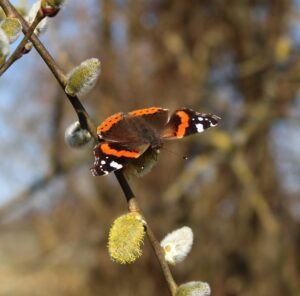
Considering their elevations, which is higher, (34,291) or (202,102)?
(202,102)

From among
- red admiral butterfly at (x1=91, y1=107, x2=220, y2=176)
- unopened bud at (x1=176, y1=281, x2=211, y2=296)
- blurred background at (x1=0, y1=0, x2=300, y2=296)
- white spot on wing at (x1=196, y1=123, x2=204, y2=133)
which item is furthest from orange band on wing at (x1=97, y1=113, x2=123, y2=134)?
blurred background at (x1=0, y1=0, x2=300, y2=296)

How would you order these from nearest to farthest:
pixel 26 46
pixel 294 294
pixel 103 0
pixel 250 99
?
pixel 26 46
pixel 294 294
pixel 103 0
pixel 250 99

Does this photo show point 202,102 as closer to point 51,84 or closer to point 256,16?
point 256,16

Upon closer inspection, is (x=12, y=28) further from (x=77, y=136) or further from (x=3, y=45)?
(x=77, y=136)

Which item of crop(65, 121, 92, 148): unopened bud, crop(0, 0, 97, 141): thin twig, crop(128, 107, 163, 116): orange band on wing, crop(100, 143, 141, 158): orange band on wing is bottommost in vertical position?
crop(128, 107, 163, 116): orange band on wing

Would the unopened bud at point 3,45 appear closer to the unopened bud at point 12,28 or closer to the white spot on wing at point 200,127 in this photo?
the unopened bud at point 12,28

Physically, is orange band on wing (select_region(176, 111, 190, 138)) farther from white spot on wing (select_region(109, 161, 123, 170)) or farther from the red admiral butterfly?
white spot on wing (select_region(109, 161, 123, 170))

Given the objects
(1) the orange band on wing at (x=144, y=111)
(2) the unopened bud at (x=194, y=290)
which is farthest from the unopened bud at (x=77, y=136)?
(2) the unopened bud at (x=194, y=290)

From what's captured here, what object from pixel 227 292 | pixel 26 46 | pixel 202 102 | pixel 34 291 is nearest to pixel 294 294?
pixel 227 292
